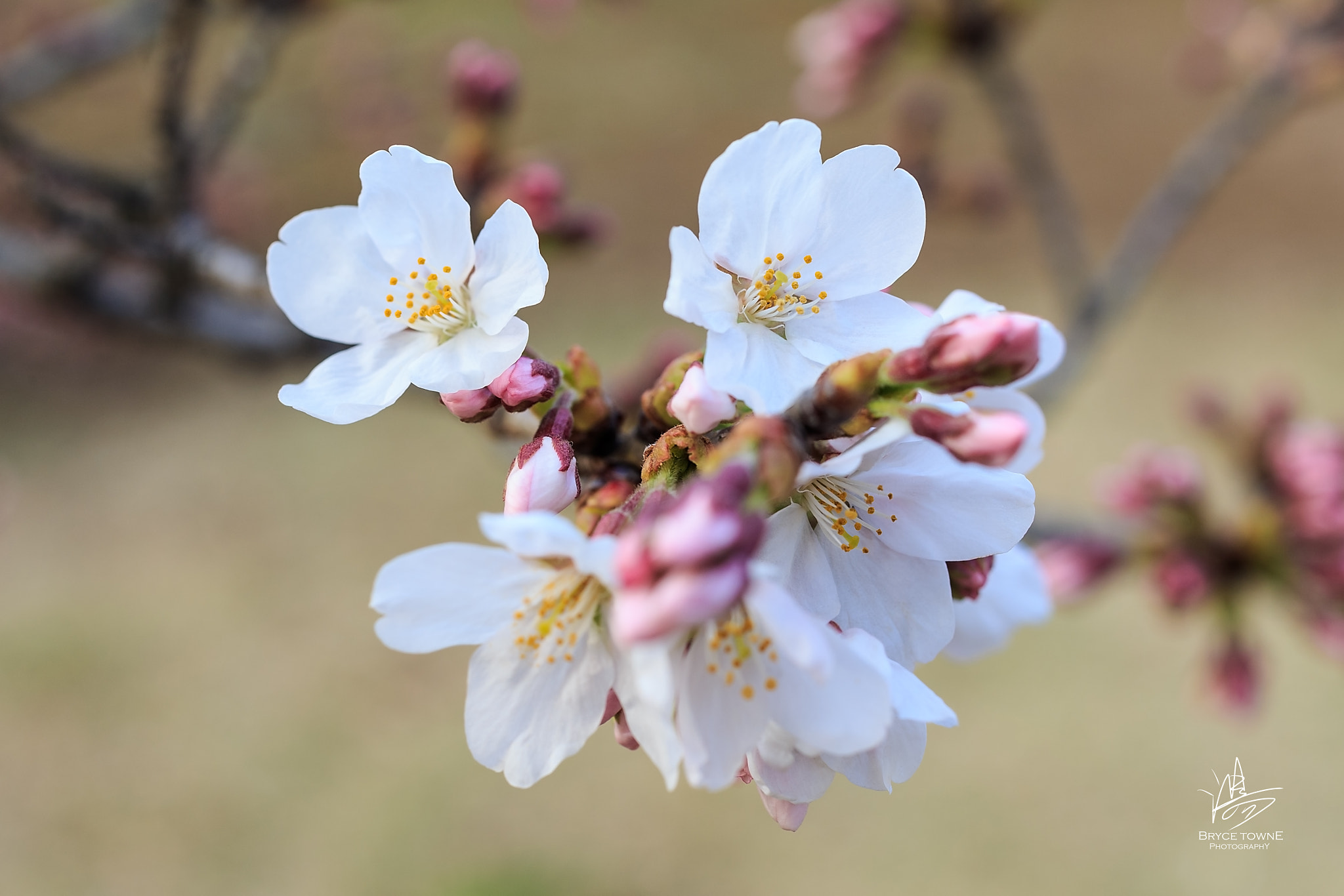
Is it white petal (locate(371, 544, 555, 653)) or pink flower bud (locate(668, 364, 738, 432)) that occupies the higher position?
pink flower bud (locate(668, 364, 738, 432))

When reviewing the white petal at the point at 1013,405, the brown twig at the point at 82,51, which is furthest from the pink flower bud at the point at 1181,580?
the brown twig at the point at 82,51

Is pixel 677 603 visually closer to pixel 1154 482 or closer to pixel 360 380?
A: pixel 360 380

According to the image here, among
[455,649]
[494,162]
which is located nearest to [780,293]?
[494,162]

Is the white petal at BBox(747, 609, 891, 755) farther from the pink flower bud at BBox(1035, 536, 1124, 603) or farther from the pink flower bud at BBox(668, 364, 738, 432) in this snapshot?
the pink flower bud at BBox(1035, 536, 1124, 603)

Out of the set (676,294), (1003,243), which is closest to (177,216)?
(676,294)

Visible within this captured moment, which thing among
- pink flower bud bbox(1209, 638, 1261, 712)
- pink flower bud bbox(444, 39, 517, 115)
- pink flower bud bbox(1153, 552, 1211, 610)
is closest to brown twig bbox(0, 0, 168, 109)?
pink flower bud bbox(444, 39, 517, 115)

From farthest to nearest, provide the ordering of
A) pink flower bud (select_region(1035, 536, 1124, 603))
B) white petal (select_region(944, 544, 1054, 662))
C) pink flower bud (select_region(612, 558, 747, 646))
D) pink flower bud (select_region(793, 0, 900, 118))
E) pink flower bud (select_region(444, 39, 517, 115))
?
pink flower bud (select_region(793, 0, 900, 118)) → pink flower bud (select_region(1035, 536, 1124, 603)) → pink flower bud (select_region(444, 39, 517, 115)) → white petal (select_region(944, 544, 1054, 662)) → pink flower bud (select_region(612, 558, 747, 646))

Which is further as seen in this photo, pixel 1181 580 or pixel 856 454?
pixel 1181 580
